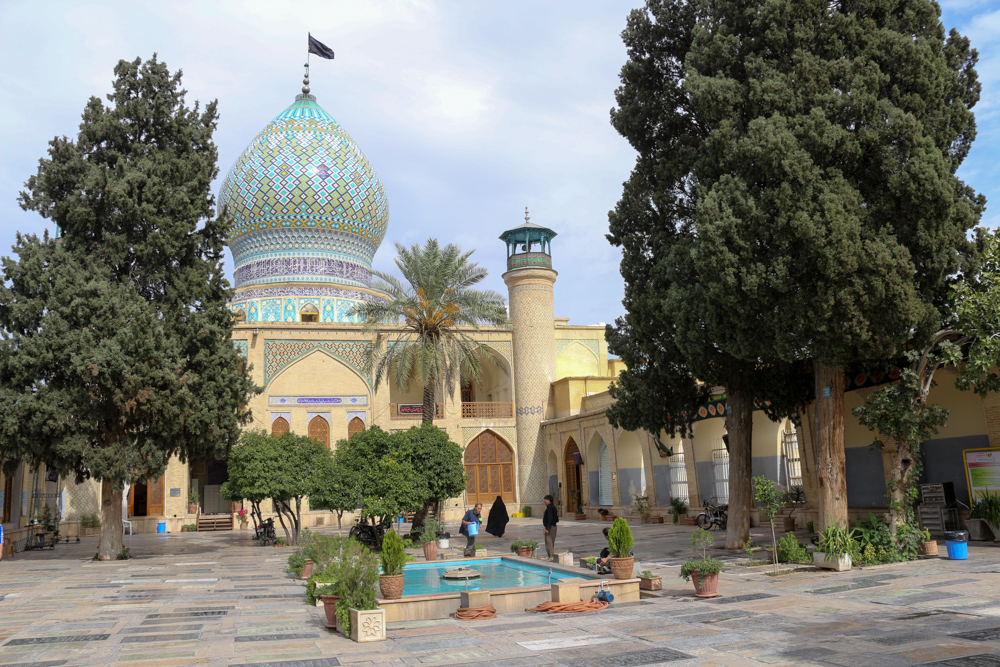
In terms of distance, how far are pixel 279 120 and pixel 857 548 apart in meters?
29.1

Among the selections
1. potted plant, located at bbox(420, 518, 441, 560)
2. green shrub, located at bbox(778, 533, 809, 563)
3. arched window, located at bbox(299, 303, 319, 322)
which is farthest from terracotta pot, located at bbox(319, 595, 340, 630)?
arched window, located at bbox(299, 303, 319, 322)

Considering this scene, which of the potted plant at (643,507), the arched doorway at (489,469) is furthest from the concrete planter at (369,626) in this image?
the arched doorway at (489,469)

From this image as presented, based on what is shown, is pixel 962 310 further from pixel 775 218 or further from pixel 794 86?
pixel 794 86

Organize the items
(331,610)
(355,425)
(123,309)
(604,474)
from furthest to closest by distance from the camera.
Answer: (355,425) < (604,474) < (123,309) < (331,610)

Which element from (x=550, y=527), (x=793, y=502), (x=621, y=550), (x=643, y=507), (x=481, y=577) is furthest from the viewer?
(x=643, y=507)

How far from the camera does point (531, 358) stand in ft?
103

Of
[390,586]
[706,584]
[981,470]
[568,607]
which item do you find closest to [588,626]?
[568,607]

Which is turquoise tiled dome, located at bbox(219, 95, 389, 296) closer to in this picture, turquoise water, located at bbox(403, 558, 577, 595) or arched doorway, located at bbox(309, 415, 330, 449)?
arched doorway, located at bbox(309, 415, 330, 449)

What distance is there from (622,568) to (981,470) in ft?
24.1

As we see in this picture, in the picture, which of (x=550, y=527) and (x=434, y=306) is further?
(x=434, y=306)

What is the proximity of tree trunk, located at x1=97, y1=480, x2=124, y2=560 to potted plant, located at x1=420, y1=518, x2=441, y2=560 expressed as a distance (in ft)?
21.4

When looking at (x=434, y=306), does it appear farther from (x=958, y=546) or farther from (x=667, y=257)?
(x=958, y=546)

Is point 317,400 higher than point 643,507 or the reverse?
higher

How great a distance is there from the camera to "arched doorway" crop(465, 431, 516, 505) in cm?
3092
